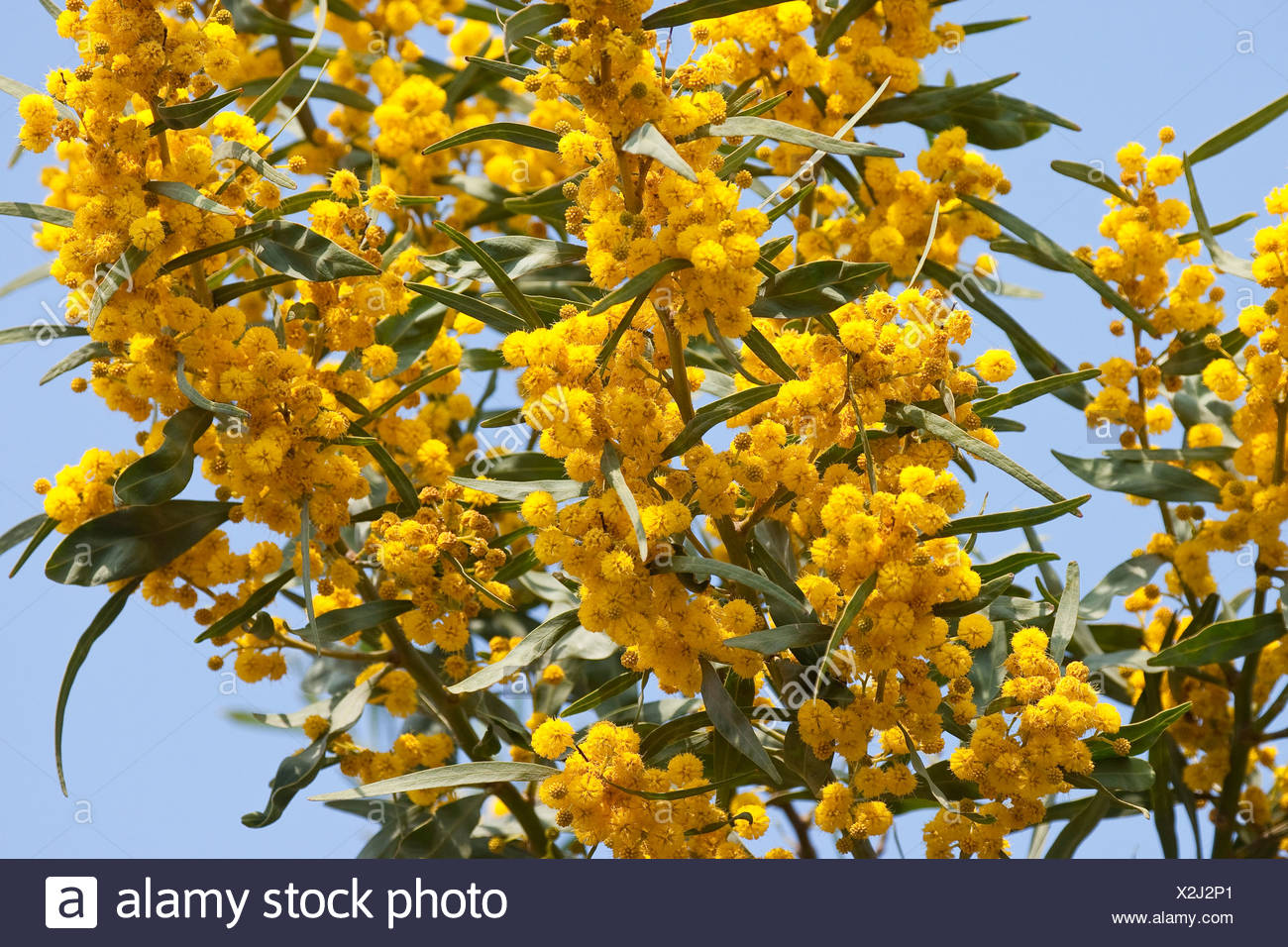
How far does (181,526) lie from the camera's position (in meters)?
2.24

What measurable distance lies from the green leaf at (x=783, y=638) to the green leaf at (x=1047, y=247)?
105cm

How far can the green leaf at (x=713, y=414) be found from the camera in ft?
5.99

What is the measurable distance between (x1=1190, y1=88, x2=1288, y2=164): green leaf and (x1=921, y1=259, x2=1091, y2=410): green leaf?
41 cm

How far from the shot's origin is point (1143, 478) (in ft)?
8.30

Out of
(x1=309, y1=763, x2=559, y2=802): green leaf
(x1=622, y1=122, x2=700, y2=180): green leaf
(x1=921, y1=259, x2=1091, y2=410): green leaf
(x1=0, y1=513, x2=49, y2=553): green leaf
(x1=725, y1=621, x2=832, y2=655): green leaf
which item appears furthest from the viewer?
(x1=921, y1=259, x2=1091, y2=410): green leaf

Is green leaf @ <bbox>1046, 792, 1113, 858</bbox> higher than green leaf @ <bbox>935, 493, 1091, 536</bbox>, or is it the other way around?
green leaf @ <bbox>935, 493, 1091, 536</bbox>

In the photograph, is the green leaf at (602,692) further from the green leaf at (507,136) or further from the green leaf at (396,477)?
the green leaf at (507,136)

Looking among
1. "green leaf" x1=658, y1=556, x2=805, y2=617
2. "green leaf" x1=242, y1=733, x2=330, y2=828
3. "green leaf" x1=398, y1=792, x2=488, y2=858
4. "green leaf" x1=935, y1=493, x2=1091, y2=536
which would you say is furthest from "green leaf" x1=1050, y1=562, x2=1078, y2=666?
"green leaf" x1=242, y1=733, x2=330, y2=828

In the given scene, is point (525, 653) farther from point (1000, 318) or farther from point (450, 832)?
point (1000, 318)

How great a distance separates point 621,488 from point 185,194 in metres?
0.83

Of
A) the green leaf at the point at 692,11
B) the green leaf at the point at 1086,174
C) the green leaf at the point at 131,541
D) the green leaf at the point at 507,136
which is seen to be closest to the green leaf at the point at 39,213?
the green leaf at the point at 131,541

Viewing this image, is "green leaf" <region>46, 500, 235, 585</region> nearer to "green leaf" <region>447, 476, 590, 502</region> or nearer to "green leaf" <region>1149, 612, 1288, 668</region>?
"green leaf" <region>447, 476, 590, 502</region>

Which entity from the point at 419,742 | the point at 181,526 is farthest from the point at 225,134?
the point at 419,742

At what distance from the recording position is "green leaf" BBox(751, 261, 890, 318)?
1919 mm
